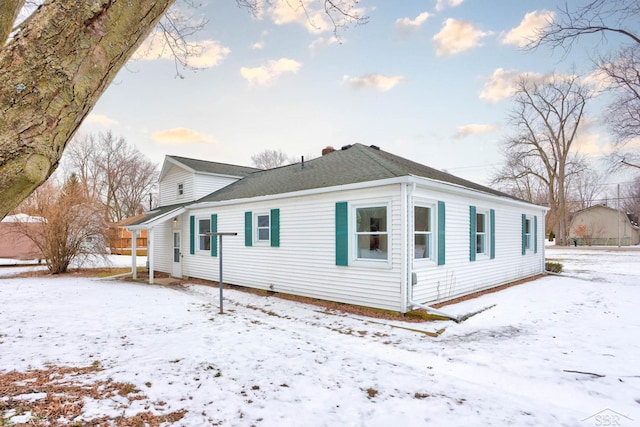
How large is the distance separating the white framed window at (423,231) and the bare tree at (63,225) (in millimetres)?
14529

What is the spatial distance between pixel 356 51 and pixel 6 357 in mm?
9812

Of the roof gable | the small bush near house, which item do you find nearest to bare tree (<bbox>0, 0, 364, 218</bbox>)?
the roof gable

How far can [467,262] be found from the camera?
29.9 feet

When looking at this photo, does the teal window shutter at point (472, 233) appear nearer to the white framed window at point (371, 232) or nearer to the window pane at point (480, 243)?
the window pane at point (480, 243)

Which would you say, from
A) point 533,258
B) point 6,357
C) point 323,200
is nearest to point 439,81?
point 323,200

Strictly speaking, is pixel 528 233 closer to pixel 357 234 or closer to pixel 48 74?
pixel 357 234

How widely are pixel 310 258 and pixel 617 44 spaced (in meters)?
13.8

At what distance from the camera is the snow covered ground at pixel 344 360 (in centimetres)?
330

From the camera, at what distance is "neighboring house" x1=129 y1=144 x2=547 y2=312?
24.2 ft

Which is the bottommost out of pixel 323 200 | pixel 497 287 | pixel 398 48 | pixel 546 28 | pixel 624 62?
pixel 497 287

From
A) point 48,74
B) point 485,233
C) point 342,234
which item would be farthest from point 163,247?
point 48,74

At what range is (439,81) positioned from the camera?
11.6 metres

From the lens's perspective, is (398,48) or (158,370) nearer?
(158,370)

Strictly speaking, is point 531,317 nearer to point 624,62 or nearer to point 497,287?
point 497,287
